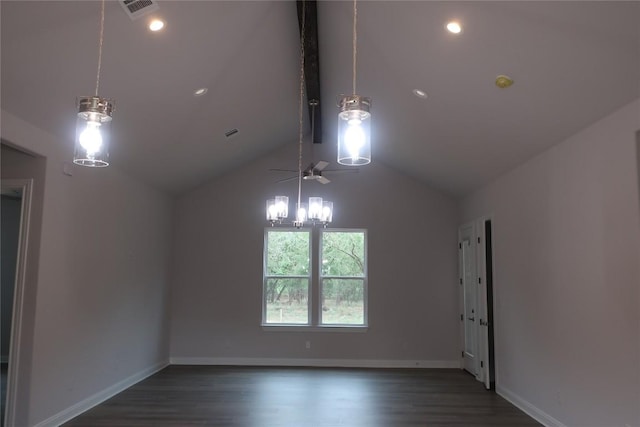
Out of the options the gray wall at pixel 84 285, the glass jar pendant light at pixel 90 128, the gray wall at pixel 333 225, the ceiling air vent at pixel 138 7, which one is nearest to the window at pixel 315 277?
the gray wall at pixel 333 225

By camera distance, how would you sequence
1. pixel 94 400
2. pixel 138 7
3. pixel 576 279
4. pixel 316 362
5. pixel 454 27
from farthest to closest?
pixel 316 362 → pixel 94 400 → pixel 576 279 → pixel 454 27 → pixel 138 7

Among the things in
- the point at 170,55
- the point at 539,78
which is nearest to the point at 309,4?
the point at 170,55

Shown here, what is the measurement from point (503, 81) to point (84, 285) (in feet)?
14.5

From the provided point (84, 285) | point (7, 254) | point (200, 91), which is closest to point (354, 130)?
point (200, 91)

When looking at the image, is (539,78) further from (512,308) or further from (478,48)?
(512,308)

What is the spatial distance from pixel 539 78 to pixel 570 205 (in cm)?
129

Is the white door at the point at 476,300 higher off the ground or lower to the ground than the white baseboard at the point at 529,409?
higher

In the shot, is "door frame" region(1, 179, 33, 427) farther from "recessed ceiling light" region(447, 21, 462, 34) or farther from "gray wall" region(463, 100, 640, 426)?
"gray wall" region(463, 100, 640, 426)

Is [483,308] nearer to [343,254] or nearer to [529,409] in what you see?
[529,409]

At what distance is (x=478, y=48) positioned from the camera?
3766 millimetres

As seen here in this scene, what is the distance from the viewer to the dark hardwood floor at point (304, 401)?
16.0 ft

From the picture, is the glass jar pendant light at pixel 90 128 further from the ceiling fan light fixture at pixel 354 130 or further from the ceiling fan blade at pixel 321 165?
the ceiling fan blade at pixel 321 165

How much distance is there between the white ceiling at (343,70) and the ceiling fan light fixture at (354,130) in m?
1.90

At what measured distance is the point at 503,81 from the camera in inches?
157
